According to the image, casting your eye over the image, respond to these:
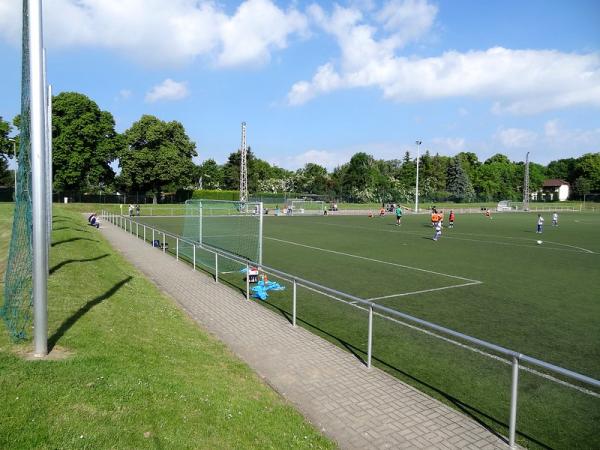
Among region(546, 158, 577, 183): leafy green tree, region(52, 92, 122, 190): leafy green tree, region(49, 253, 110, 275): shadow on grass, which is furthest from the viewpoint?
region(546, 158, 577, 183): leafy green tree

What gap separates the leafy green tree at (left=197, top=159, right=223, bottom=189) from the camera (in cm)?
9988

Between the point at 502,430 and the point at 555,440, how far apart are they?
1.65ft

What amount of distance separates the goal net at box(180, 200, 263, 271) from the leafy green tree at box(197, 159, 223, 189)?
79.2 m

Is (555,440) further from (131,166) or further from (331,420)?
(131,166)

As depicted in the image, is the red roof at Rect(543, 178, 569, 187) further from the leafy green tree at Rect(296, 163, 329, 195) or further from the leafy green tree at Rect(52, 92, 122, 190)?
the leafy green tree at Rect(52, 92, 122, 190)

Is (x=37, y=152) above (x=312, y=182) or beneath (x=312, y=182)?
beneath

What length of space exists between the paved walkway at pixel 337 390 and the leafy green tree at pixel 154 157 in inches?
2235

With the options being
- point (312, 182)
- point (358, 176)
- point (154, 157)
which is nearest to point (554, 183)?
point (358, 176)

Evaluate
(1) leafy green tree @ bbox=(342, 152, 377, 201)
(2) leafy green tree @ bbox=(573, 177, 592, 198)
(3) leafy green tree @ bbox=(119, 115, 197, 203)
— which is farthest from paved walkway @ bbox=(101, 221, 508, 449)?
(2) leafy green tree @ bbox=(573, 177, 592, 198)

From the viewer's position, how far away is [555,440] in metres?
4.60

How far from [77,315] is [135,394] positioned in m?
3.31

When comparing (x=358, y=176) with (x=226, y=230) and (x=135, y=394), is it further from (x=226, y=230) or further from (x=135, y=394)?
(x=135, y=394)

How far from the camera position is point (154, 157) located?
206 ft

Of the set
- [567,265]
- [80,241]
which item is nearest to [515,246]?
[567,265]
